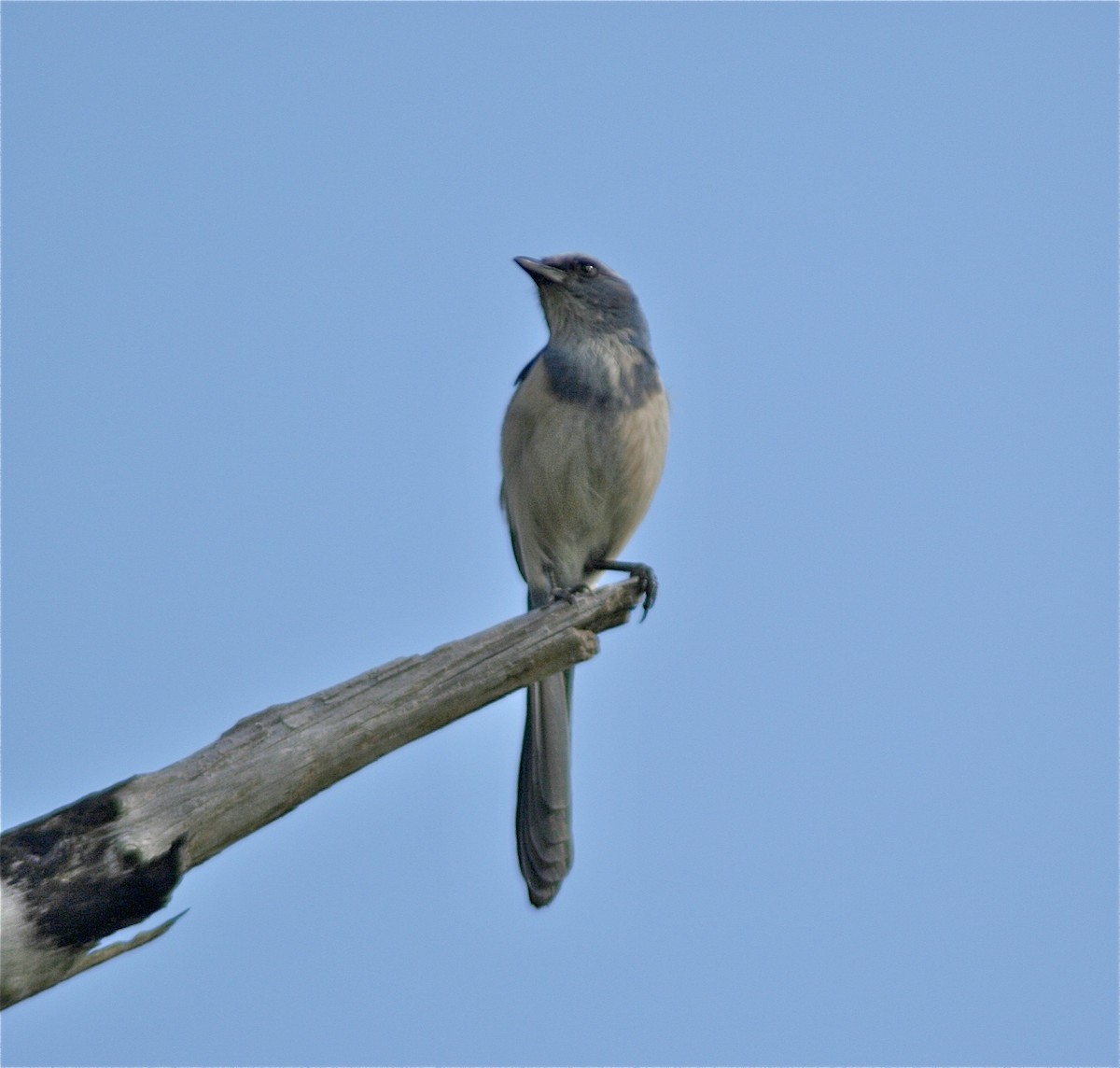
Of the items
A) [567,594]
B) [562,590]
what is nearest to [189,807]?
[567,594]

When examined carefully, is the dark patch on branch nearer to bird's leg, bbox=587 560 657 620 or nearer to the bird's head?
bird's leg, bbox=587 560 657 620

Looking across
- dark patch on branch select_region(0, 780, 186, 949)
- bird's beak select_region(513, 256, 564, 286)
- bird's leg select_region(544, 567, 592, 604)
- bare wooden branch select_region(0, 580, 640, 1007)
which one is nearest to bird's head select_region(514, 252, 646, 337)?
bird's beak select_region(513, 256, 564, 286)

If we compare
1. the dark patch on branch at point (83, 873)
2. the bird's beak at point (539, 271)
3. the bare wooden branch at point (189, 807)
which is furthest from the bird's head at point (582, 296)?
the dark patch on branch at point (83, 873)

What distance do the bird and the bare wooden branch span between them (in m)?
1.73

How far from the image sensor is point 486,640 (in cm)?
509

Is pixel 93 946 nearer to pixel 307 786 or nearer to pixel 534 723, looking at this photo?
pixel 307 786

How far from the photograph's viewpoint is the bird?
6.88 metres

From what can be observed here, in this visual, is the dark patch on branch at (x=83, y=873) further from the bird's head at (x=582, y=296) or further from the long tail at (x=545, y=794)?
the bird's head at (x=582, y=296)

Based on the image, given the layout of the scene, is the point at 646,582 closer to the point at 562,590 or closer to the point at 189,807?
the point at 562,590

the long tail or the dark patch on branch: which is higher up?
the long tail

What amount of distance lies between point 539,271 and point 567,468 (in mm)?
1315

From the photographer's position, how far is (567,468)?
691 centimetres

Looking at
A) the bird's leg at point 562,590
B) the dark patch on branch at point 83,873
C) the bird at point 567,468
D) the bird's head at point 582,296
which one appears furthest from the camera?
the bird's head at point 582,296

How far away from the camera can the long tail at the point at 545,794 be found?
671 centimetres
